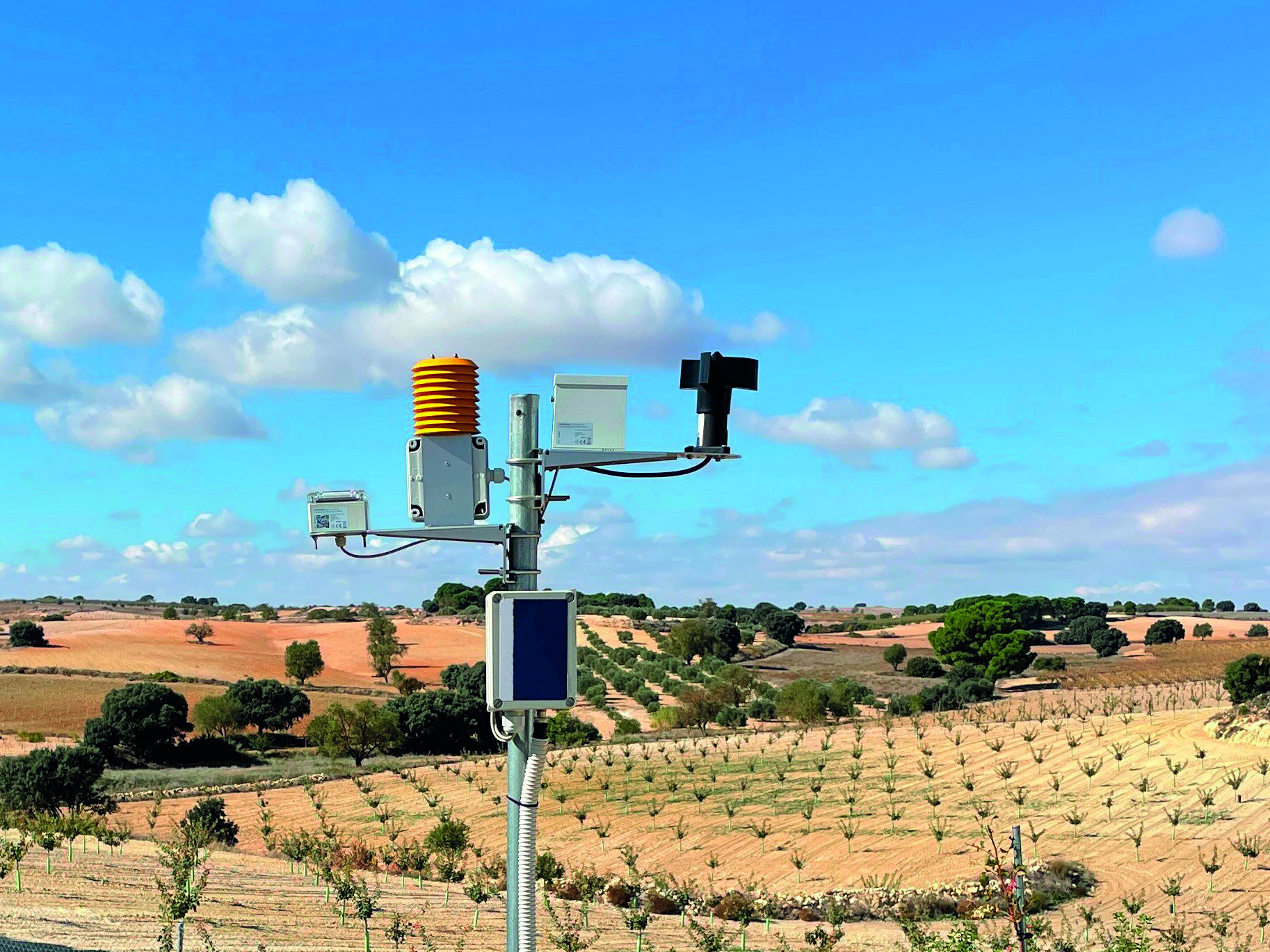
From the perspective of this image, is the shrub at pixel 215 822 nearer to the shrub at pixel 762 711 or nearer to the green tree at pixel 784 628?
the shrub at pixel 762 711

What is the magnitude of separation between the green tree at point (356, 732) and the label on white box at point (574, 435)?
1836 inches

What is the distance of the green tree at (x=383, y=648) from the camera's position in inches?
3593

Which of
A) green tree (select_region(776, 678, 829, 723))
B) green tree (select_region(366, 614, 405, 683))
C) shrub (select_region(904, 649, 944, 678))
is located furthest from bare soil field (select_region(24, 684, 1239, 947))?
green tree (select_region(366, 614, 405, 683))

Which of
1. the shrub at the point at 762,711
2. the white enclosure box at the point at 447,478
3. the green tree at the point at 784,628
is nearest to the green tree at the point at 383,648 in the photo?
the shrub at the point at 762,711

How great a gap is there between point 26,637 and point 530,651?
95.3m

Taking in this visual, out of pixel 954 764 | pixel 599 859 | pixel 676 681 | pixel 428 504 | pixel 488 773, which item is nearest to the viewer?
pixel 428 504

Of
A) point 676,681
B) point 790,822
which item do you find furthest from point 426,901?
point 676,681

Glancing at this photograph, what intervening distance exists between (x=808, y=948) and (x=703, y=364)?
1405 centimetres

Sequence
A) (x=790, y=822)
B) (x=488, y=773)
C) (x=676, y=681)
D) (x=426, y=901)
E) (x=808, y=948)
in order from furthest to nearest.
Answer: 1. (x=676, y=681)
2. (x=488, y=773)
3. (x=790, y=822)
4. (x=426, y=901)
5. (x=808, y=948)

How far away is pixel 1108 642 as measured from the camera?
101 meters

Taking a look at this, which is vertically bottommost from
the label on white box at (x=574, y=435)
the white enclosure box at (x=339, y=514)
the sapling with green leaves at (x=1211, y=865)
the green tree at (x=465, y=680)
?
the sapling with green leaves at (x=1211, y=865)

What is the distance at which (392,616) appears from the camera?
14138cm

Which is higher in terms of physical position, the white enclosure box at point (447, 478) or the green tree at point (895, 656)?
the white enclosure box at point (447, 478)

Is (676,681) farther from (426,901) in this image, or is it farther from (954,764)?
(426,901)
